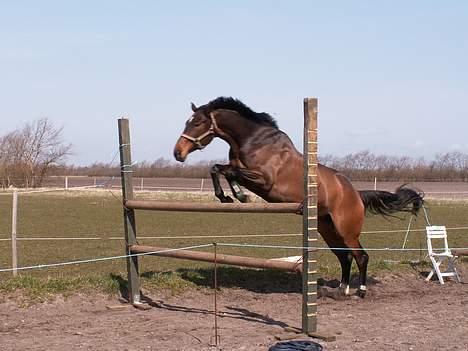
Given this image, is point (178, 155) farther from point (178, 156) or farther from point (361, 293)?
point (361, 293)

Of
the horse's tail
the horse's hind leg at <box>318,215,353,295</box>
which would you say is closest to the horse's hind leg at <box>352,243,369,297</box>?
the horse's hind leg at <box>318,215,353,295</box>

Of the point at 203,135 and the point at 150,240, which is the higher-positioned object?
the point at 203,135

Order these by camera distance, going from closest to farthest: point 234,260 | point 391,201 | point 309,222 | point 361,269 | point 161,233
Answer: point 309,222 → point 234,260 → point 361,269 → point 391,201 → point 161,233

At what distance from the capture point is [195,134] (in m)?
7.63

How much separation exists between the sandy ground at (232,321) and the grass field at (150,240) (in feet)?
2.31

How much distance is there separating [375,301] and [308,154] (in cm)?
297

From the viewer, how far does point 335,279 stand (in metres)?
9.98

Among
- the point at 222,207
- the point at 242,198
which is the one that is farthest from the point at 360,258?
the point at 222,207

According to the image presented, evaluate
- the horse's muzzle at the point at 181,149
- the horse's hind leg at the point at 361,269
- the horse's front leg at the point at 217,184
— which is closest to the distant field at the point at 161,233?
the horse's hind leg at the point at 361,269

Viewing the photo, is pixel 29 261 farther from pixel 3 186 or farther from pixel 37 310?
pixel 3 186

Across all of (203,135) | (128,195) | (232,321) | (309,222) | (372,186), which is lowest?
(232,321)

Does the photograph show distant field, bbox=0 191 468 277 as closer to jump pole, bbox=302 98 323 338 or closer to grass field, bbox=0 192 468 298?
grass field, bbox=0 192 468 298

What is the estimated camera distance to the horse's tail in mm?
9711

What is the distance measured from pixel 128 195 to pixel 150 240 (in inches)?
342
